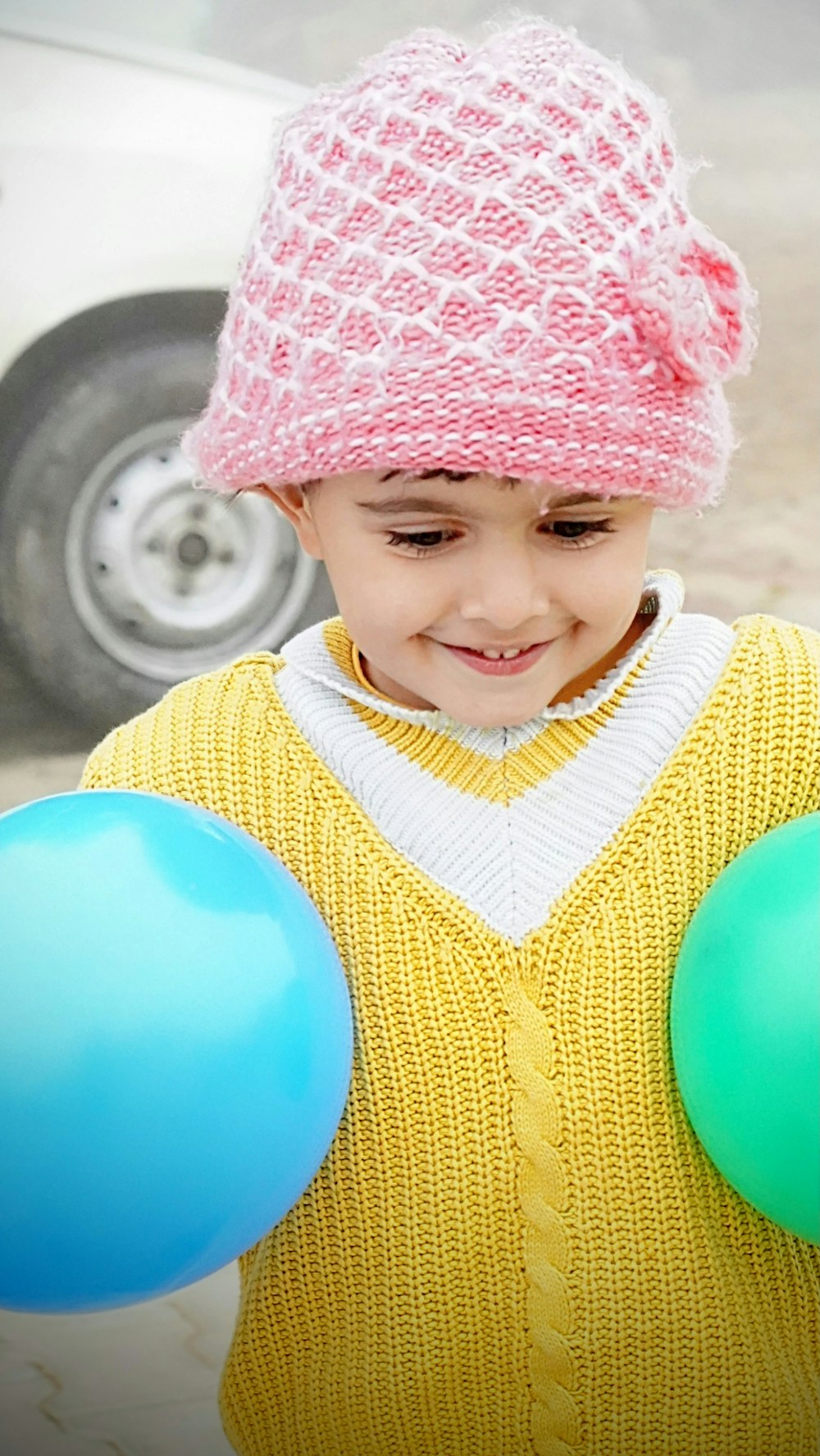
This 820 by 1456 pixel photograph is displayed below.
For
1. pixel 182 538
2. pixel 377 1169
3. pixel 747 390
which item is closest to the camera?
pixel 377 1169

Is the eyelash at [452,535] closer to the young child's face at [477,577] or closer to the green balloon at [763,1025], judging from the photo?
the young child's face at [477,577]

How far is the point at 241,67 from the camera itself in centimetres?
167

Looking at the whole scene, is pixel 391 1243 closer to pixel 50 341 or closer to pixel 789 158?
pixel 50 341

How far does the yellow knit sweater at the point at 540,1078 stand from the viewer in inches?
39.8

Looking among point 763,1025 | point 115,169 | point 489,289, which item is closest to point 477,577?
point 489,289

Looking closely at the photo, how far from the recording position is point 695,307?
34.5 inches

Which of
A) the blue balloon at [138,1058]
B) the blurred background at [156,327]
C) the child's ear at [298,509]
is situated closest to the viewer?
the blue balloon at [138,1058]

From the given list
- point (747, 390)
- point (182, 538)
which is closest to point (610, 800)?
point (182, 538)

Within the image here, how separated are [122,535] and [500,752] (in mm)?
871

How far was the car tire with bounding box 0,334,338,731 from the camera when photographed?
1.76 metres

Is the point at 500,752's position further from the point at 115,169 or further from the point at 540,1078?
the point at 115,169

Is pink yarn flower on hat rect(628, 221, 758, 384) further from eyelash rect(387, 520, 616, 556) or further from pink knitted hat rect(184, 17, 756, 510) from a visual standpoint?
eyelash rect(387, 520, 616, 556)

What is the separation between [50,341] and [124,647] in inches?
15.9

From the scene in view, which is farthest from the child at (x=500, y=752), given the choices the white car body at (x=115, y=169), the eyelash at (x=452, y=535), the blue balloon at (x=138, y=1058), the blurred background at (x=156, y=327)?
the white car body at (x=115, y=169)
